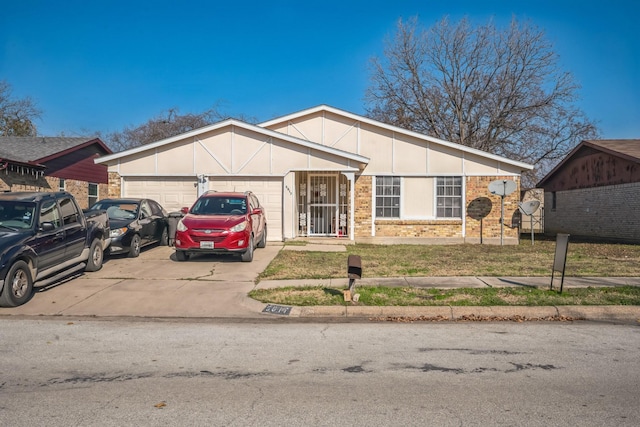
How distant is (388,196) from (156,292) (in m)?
10.4

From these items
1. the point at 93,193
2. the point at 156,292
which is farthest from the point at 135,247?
the point at 93,193

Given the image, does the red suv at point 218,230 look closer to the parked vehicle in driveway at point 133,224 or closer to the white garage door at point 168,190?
the parked vehicle in driveway at point 133,224

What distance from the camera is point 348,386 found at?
4469mm

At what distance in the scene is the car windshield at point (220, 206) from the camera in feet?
41.0

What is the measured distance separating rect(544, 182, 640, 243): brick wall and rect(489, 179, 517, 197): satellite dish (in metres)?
7.42

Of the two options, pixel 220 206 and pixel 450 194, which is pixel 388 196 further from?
pixel 220 206

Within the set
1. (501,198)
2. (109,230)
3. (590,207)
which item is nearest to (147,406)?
(109,230)

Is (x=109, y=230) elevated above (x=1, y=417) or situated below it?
above

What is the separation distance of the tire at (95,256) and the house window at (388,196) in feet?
31.8

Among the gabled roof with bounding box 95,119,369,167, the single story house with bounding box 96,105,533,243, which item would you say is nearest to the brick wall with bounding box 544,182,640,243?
the single story house with bounding box 96,105,533,243

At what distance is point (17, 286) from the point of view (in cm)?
760

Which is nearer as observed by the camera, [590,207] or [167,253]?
[167,253]

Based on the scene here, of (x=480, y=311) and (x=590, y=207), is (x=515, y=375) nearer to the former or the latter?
(x=480, y=311)

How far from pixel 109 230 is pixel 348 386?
8.67 m
